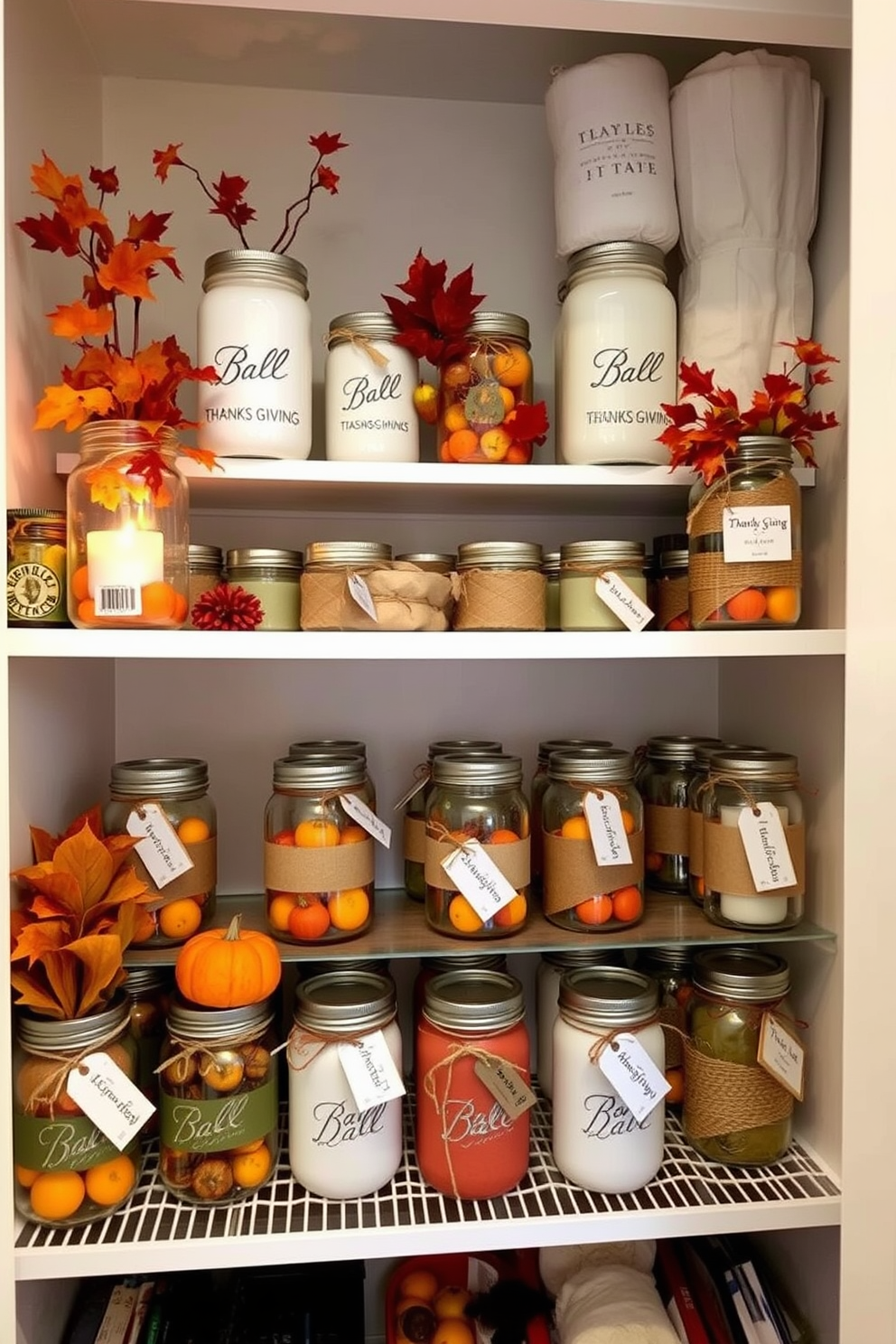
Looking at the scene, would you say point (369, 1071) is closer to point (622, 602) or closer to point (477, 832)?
point (477, 832)

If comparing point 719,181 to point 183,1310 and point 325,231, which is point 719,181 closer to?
point 325,231

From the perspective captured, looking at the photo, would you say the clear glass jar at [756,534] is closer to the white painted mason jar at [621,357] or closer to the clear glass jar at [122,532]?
the white painted mason jar at [621,357]

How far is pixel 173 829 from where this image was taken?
1104 millimetres

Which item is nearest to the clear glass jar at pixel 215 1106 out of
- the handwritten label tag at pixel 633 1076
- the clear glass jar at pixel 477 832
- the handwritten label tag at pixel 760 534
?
the clear glass jar at pixel 477 832

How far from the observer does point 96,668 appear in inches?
49.2

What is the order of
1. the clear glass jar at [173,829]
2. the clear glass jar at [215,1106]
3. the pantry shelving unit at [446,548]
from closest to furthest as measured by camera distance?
the pantry shelving unit at [446,548], the clear glass jar at [215,1106], the clear glass jar at [173,829]

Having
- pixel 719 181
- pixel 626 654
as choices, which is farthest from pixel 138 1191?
pixel 719 181

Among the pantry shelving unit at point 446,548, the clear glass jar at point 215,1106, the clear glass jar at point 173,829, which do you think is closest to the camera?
the pantry shelving unit at point 446,548

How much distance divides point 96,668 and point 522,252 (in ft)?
2.75

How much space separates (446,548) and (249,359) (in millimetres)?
420

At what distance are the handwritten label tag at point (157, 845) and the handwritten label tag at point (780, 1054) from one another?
0.69 meters

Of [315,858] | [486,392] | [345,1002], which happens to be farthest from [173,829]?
[486,392]

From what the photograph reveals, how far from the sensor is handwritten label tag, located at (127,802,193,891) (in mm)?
1086

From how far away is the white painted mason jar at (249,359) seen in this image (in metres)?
1.03
